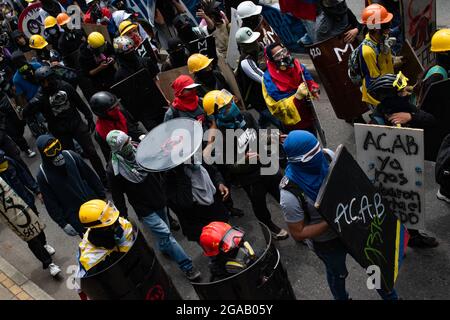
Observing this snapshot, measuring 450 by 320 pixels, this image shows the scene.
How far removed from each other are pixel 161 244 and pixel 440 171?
2722 mm

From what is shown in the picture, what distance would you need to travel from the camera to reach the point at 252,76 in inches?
233

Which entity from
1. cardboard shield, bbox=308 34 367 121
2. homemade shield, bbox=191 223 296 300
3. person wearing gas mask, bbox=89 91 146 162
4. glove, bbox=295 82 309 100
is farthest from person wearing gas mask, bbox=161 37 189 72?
homemade shield, bbox=191 223 296 300

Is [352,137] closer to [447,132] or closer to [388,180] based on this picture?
[447,132]

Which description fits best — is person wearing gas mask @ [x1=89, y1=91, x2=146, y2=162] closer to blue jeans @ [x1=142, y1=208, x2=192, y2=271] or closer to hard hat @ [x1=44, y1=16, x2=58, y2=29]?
blue jeans @ [x1=142, y1=208, x2=192, y2=271]

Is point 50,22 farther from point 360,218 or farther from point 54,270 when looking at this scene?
point 360,218

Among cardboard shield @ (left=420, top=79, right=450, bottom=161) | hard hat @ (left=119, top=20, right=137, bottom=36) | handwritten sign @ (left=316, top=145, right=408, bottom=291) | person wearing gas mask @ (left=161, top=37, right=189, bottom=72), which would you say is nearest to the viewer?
handwritten sign @ (left=316, top=145, right=408, bottom=291)

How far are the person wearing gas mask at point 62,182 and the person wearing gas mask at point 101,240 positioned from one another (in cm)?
137

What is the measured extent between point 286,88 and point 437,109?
1.50 m

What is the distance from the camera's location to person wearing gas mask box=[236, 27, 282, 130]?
595cm

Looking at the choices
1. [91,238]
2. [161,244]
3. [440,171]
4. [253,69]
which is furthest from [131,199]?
[440,171]

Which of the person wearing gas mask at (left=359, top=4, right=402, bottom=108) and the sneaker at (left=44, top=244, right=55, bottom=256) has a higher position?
the person wearing gas mask at (left=359, top=4, right=402, bottom=108)

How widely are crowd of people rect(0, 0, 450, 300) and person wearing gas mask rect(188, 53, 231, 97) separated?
0.04 feet

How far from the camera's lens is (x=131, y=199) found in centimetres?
523

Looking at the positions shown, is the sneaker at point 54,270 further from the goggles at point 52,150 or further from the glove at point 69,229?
the goggles at point 52,150
